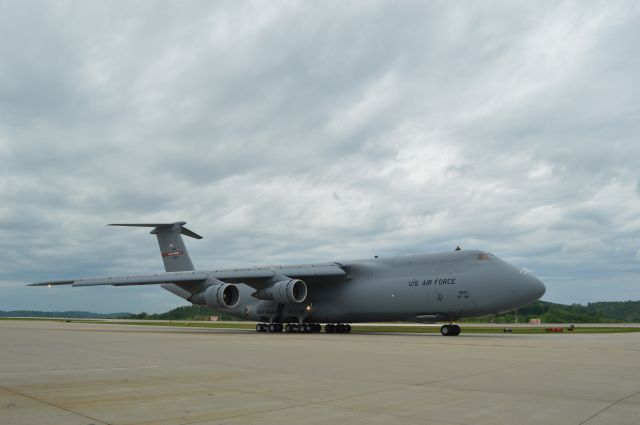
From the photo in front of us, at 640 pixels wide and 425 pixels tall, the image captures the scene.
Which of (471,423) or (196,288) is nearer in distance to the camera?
(471,423)

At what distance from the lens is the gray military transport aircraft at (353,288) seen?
2123cm

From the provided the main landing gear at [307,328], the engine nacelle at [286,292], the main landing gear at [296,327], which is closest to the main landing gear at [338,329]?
→ the main landing gear at [307,328]

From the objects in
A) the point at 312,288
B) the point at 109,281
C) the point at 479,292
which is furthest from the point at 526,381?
the point at 109,281

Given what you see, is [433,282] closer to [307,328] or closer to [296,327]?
[307,328]

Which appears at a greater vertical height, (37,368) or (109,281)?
(109,281)

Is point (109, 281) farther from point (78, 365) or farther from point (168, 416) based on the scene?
point (168, 416)

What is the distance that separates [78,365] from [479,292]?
15688mm

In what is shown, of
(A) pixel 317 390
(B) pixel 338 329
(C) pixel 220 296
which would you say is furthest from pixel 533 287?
(A) pixel 317 390

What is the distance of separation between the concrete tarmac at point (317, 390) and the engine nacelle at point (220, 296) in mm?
15043

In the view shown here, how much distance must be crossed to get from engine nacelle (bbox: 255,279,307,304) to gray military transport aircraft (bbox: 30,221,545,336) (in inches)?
1.9

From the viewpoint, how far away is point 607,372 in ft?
30.3

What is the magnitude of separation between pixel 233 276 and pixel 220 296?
1198mm

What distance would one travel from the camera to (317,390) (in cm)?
712

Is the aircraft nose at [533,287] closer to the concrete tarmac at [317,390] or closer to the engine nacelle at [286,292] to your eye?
the concrete tarmac at [317,390]
